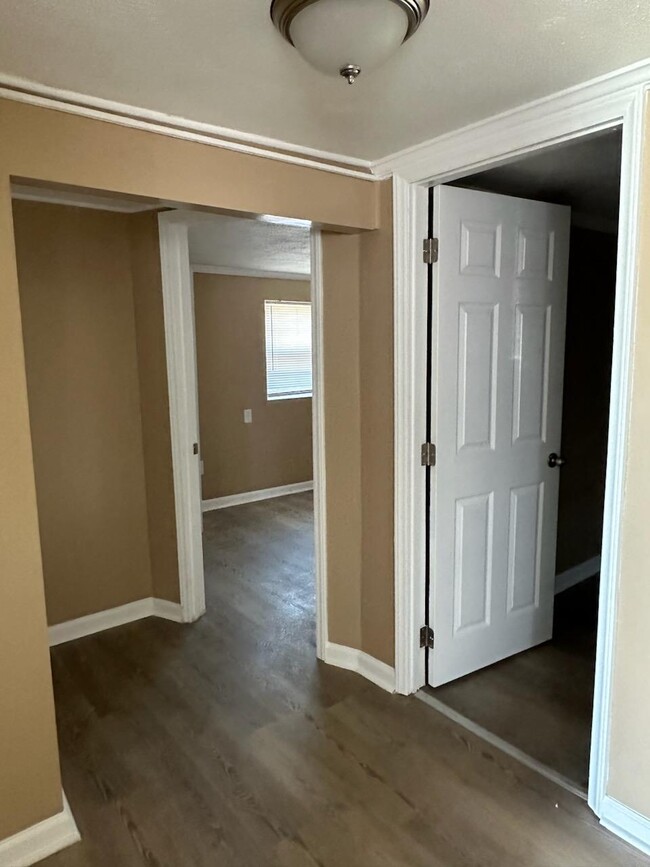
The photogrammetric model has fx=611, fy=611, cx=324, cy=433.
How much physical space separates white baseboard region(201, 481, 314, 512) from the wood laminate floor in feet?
7.87

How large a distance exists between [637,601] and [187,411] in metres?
2.24

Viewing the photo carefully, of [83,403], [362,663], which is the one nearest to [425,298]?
[362,663]

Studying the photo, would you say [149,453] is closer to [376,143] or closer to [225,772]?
[225,772]

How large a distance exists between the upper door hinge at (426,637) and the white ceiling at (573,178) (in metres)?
1.84

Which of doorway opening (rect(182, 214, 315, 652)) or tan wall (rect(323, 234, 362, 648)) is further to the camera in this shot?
doorway opening (rect(182, 214, 315, 652))

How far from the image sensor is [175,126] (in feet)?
6.07

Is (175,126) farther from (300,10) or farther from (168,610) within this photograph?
(168,610)

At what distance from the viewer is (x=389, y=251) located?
2.40 m

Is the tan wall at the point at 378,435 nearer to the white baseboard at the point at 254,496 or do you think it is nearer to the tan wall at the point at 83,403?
the tan wall at the point at 83,403

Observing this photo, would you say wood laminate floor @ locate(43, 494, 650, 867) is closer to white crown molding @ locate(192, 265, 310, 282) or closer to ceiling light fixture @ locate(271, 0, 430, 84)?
ceiling light fixture @ locate(271, 0, 430, 84)

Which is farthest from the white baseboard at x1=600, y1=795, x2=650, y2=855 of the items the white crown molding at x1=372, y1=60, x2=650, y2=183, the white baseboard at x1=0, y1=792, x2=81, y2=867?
the white crown molding at x1=372, y1=60, x2=650, y2=183

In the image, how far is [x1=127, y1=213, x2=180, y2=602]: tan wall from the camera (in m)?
3.09

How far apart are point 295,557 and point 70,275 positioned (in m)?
2.35

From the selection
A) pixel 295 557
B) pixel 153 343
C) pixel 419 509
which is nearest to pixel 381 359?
pixel 419 509
